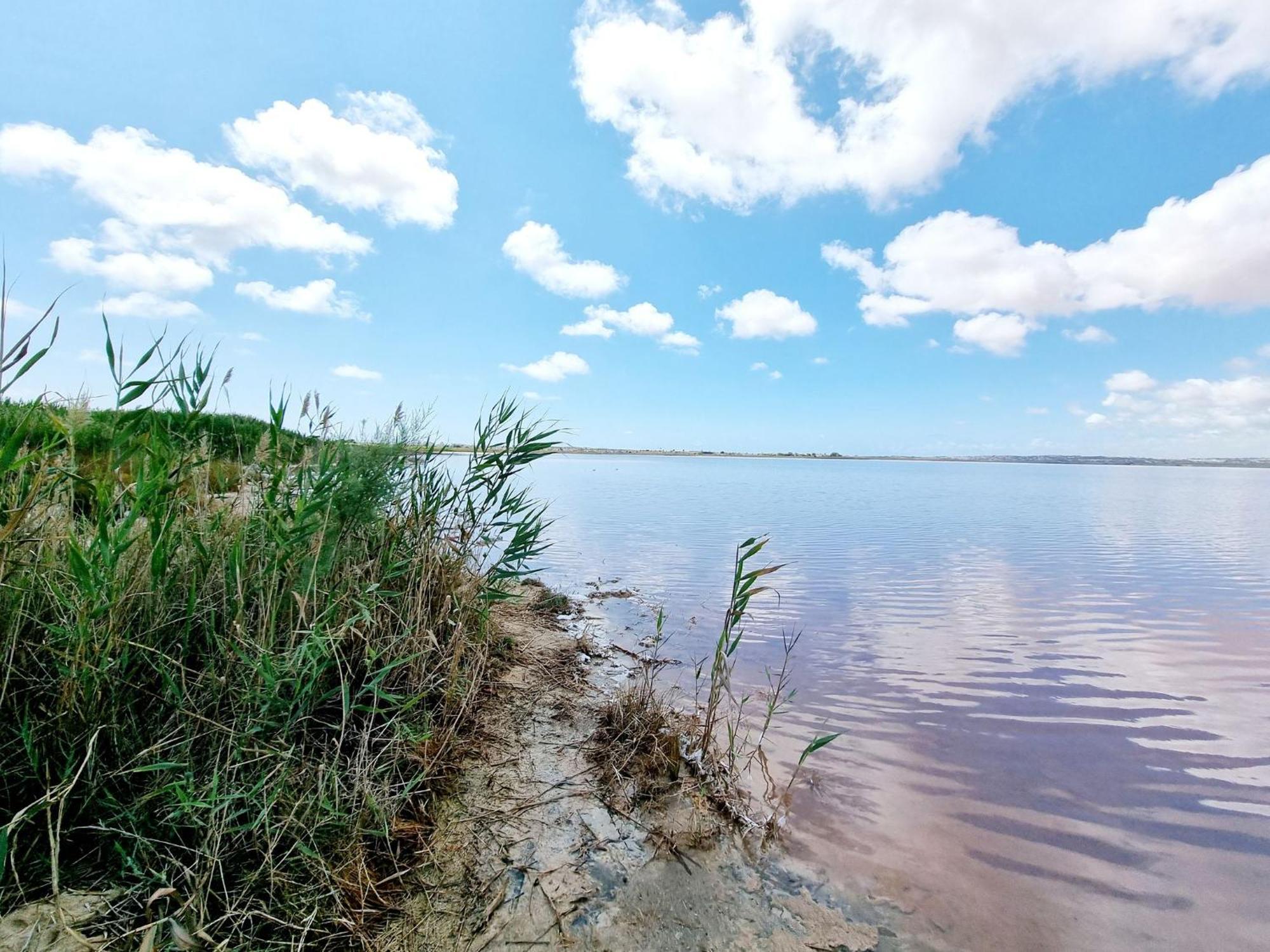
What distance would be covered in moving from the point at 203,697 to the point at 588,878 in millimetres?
2037

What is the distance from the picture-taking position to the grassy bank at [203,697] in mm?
2174

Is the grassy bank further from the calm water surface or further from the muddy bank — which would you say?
the calm water surface

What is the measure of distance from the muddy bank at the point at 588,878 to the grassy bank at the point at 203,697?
25 cm

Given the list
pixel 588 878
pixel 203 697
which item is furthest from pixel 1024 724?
pixel 203 697

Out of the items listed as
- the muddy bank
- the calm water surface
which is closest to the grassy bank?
the muddy bank

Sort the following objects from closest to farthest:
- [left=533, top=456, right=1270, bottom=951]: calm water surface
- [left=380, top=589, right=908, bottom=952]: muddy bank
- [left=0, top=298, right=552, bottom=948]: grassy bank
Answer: [left=0, top=298, right=552, bottom=948]: grassy bank → [left=380, top=589, right=908, bottom=952]: muddy bank → [left=533, top=456, right=1270, bottom=951]: calm water surface

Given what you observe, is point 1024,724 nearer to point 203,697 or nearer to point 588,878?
point 588,878

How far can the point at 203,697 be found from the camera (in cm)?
254

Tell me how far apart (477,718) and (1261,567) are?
1629 cm

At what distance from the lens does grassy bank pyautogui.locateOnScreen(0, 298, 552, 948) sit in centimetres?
217

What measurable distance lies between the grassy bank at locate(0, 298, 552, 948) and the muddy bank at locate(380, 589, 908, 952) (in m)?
0.25

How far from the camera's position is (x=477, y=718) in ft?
12.4

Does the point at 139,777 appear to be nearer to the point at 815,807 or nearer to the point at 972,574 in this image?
the point at 815,807

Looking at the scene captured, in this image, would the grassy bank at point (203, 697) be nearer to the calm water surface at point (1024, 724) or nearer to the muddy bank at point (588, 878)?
the muddy bank at point (588, 878)
